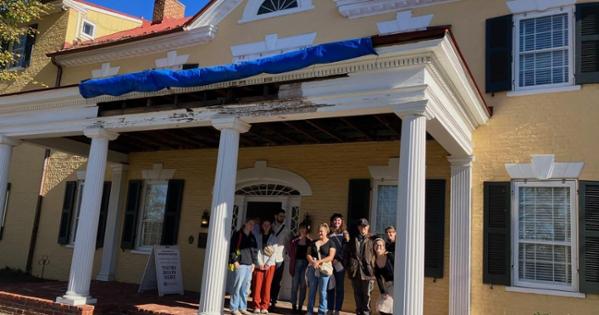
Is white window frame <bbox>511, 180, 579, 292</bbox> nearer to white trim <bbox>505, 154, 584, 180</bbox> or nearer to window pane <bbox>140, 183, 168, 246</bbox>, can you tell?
white trim <bbox>505, 154, 584, 180</bbox>

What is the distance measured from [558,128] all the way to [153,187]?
9.35 metres

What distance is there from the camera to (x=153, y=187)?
1338cm

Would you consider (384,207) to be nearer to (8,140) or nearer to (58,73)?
(8,140)

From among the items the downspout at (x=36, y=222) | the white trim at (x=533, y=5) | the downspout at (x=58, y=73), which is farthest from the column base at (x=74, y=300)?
the white trim at (x=533, y=5)

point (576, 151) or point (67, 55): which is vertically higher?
point (67, 55)

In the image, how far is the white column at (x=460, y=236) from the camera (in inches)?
342

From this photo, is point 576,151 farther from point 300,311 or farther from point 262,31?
point 262,31

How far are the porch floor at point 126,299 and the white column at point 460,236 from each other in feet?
9.47

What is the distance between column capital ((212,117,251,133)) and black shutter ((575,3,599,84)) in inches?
214

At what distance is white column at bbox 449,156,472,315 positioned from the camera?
28.5ft

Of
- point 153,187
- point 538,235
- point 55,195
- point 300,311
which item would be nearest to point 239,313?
point 300,311

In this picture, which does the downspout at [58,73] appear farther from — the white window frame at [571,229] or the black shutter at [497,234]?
the white window frame at [571,229]

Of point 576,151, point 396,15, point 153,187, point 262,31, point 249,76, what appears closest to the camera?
point 249,76

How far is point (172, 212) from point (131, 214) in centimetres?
126
